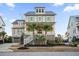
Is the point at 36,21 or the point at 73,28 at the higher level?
the point at 36,21

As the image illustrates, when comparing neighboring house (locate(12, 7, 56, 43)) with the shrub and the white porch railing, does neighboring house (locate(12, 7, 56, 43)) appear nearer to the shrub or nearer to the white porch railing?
the white porch railing

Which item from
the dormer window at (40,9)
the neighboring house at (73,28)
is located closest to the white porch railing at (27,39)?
the dormer window at (40,9)

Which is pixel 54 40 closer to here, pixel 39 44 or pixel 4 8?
pixel 39 44

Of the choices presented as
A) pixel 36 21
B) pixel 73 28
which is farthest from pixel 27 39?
pixel 73 28

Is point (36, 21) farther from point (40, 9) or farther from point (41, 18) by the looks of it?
point (40, 9)

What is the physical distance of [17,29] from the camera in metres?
12.3

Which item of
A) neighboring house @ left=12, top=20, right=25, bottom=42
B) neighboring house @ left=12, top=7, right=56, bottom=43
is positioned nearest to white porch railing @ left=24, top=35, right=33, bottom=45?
neighboring house @ left=12, top=7, right=56, bottom=43

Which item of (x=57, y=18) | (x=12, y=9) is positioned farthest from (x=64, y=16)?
(x=12, y=9)

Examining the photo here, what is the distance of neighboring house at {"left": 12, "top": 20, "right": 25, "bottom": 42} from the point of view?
12259mm

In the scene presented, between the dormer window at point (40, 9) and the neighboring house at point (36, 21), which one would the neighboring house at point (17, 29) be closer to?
the neighboring house at point (36, 21)

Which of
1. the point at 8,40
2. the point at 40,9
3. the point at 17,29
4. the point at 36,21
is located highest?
the point at 40,9

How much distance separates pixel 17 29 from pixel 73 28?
99 centimetres

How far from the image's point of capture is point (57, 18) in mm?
12273

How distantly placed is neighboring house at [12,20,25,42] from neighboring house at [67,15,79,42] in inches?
32.8
